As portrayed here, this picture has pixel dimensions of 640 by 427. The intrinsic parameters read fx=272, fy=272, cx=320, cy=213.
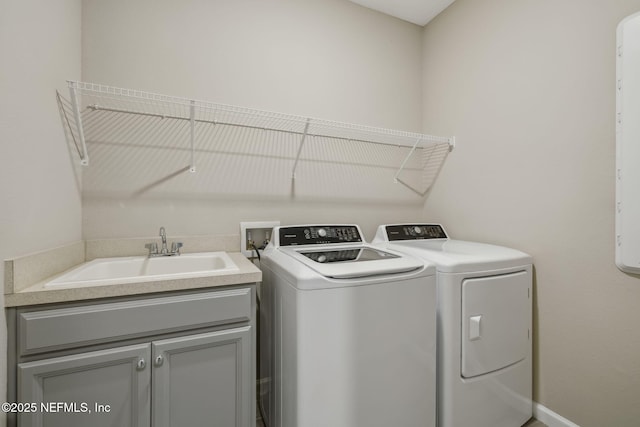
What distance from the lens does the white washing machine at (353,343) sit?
109cm

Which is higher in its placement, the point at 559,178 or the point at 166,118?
the point at 166,118

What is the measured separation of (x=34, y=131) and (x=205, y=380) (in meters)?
1.23

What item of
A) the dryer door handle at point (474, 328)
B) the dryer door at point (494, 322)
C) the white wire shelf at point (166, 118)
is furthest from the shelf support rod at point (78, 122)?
the dryer door handle at point (474, 328)

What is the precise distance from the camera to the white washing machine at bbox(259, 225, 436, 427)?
1.09 meters

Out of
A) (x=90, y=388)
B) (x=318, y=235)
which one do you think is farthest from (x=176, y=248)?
(x=318, y=235)

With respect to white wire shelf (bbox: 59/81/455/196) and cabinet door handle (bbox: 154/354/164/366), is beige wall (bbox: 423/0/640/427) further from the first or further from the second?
cabinet door handle (bbox: 154/354/164/366)

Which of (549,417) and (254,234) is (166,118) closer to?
(254,234)

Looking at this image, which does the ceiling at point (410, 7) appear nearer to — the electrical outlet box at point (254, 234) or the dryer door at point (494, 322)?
the electrical outlet box at point (254, 234)

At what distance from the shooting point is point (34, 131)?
109 centimetres

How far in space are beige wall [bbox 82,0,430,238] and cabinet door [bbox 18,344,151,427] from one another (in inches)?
30.6

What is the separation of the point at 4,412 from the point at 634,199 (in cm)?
258

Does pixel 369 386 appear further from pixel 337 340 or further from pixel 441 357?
pixel 441 357

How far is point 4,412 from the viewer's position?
90 centimetres

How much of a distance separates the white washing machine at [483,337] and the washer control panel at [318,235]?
1.43ft
